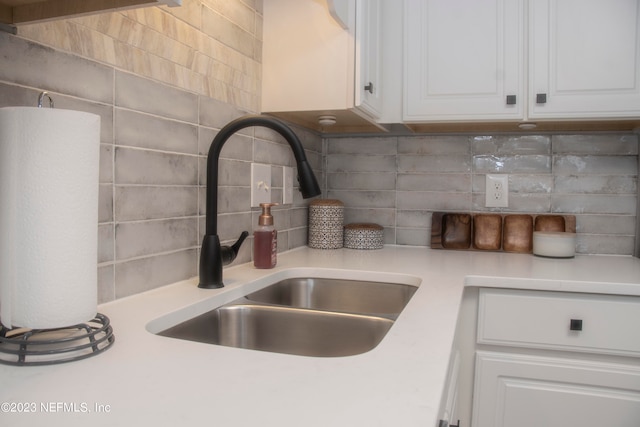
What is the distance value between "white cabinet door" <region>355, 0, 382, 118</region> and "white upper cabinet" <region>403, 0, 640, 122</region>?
103 mm

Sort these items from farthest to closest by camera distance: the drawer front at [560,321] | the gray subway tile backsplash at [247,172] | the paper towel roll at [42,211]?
1. the drawer front at [560,321]
2. the gray subway tile backsplash at [247,172]
3. the paper towel roll at [42,211]

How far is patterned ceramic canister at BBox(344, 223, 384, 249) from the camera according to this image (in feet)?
6.02

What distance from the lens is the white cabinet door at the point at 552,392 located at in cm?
125

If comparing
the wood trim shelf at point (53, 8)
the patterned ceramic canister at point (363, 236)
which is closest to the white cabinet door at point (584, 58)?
the patterned ceramic canister at point (363, 236)

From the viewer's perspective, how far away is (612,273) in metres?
1.39

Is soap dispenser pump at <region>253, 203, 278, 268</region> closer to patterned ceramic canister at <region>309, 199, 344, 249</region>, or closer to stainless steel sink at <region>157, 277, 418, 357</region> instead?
stainless steel sink at <region>157, 277, 418, 357</region>

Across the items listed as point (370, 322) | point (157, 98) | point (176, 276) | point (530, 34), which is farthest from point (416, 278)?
point (530, 34)

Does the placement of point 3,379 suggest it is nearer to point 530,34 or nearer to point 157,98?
point 157,98

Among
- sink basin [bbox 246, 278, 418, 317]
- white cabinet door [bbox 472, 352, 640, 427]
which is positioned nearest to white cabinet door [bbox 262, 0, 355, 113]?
sink basin [bbox 246, 278, 418, 317]

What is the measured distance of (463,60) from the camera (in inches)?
63.6

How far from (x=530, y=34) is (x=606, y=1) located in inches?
9.2

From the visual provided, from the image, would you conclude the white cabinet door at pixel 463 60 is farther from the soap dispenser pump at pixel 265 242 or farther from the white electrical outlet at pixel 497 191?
the soap dispenser pump at pixel 265 242

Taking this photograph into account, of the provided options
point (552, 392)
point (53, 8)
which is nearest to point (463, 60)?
point (552, 392)

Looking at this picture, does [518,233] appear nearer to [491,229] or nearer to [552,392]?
[491,229]
